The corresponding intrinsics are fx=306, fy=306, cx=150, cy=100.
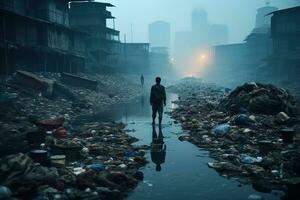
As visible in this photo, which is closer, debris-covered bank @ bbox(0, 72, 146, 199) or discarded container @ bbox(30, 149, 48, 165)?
debris-covered bank @ bbox(0, 72, 146, 199)

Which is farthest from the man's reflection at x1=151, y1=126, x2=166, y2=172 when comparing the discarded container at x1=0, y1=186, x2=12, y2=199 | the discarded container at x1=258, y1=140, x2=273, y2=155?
the discarded container at x1=0, y1=186, x2=12, y2=199

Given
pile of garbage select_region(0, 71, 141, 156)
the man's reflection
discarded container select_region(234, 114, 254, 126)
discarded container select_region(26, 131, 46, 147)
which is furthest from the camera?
discarded container select_region(234, 114, 254, 126)

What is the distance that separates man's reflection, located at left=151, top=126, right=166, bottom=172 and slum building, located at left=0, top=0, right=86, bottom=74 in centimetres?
1434

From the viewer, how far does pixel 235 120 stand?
34.1 ft

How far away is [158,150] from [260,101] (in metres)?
5.88

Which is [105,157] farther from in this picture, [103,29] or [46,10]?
[103,29]

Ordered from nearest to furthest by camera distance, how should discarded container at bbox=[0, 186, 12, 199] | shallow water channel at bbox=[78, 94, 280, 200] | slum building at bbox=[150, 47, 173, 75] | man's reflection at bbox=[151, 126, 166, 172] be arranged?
discarded container at bbox=[0, 186, 12, 199] < shallow water channel at bbox=[78, 94, 280, 200] < man's reflection at bbox=[151, 126, 166, 172] < slum building at bbox=[150, 47, 173, 75]

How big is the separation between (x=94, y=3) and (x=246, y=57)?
109ft

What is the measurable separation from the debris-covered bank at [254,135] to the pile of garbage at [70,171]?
1.92 m

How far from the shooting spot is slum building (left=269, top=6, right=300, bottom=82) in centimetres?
3891

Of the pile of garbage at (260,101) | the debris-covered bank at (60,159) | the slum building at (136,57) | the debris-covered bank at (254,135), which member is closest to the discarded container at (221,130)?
the debris-covered bank at (254,135)

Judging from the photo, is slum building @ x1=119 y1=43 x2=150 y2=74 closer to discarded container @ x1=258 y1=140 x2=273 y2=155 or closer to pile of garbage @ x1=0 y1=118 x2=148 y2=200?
pile of garbage @ x1=0 y1=118 x2=148 y2=200

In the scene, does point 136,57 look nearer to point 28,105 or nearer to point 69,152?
point 28,105

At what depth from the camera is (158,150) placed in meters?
7.74
